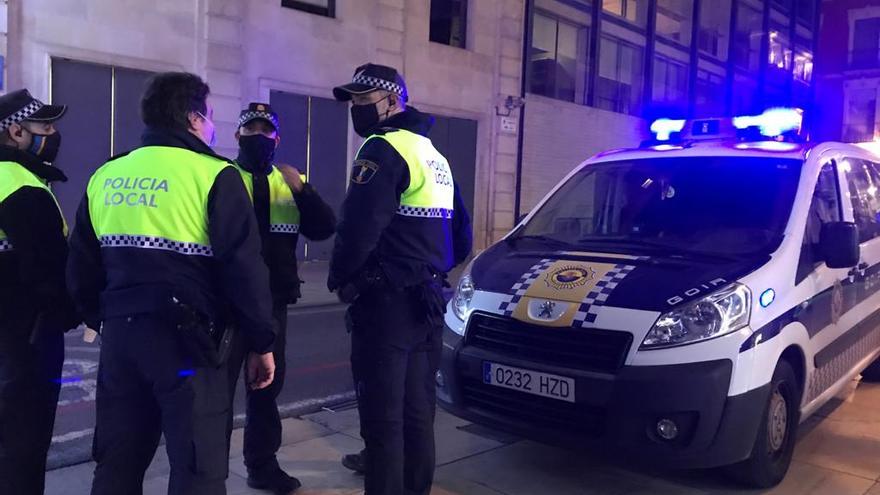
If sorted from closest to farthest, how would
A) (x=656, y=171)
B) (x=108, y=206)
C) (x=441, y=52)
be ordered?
(x=108, y=206) → (x=656, y=171) → (x=441, y=52)

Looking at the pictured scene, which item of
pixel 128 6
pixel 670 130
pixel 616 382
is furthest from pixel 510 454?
pixel 128 6

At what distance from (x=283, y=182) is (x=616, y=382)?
Result: 5.95ft

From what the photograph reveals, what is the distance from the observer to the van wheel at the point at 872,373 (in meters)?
5.78

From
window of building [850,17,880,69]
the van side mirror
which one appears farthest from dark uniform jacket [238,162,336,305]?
window of building [850,17,880,69]

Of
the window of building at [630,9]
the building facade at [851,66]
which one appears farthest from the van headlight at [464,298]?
the building facade at [851,66]

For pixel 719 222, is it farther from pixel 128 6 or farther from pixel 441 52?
pixel 441 52

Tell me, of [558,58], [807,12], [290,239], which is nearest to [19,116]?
[290,239]

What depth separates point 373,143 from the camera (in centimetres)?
303

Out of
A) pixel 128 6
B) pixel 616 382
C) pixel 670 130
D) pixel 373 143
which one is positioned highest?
pixel 128 6

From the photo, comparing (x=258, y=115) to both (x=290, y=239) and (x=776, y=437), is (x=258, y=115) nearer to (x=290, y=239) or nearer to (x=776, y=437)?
(x=290, y=239)

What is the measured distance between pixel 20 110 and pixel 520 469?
9.62 feet

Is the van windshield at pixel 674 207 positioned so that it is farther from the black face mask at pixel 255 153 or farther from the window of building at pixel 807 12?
the window of building at pixel 807 12

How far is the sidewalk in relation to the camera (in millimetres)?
3730

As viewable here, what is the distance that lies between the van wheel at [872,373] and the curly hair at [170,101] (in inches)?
216
